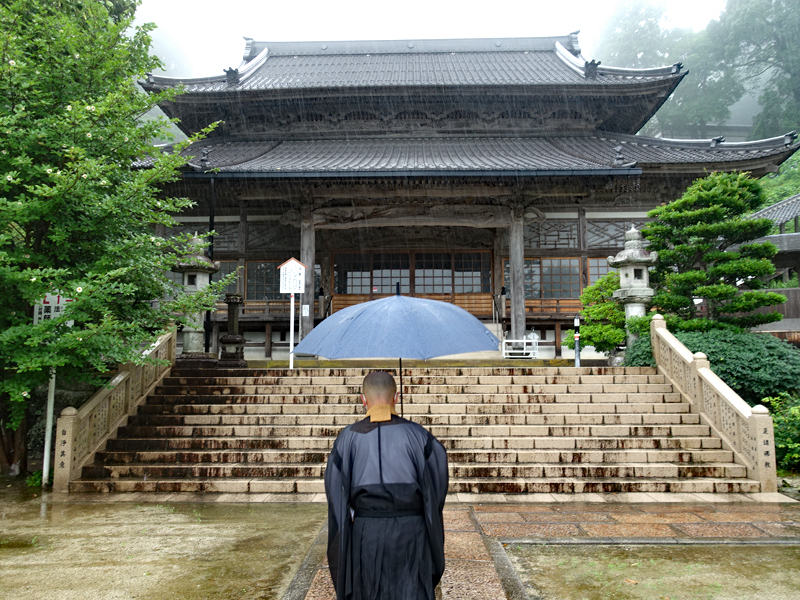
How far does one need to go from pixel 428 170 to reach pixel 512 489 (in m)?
7.96

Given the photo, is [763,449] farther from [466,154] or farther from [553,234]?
[466,154]

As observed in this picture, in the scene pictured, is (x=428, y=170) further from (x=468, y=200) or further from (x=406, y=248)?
(x=406, y=248)

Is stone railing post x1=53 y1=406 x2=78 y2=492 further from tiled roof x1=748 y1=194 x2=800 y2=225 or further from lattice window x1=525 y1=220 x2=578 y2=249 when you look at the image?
tiled roof x1=748 y1=194 x2=800 y2=225

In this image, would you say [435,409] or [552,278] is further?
[552,278]

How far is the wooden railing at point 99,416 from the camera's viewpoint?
671 centimetres

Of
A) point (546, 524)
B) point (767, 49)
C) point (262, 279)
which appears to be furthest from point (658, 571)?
point (767, 49)

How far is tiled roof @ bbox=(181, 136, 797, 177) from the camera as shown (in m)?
12.5

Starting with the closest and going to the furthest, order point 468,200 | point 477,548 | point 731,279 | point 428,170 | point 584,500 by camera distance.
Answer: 1. point 477,548
2. point 584,500
3. point 731,279
4. point 428,170
5. point 468,200

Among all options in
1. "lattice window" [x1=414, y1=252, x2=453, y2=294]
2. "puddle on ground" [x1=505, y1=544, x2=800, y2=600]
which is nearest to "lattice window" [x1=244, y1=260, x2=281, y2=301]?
"lattice window" [x1=414, y1=252, x2=453, y2=294]

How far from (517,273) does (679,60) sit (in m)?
37.4

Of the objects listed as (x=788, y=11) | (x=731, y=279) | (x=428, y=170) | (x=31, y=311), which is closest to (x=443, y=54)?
(x=428, y=170)

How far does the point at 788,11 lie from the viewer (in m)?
38.0

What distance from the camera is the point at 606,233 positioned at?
15500 millimetres

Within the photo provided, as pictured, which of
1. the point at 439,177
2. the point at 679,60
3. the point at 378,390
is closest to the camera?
the point at 378,390
